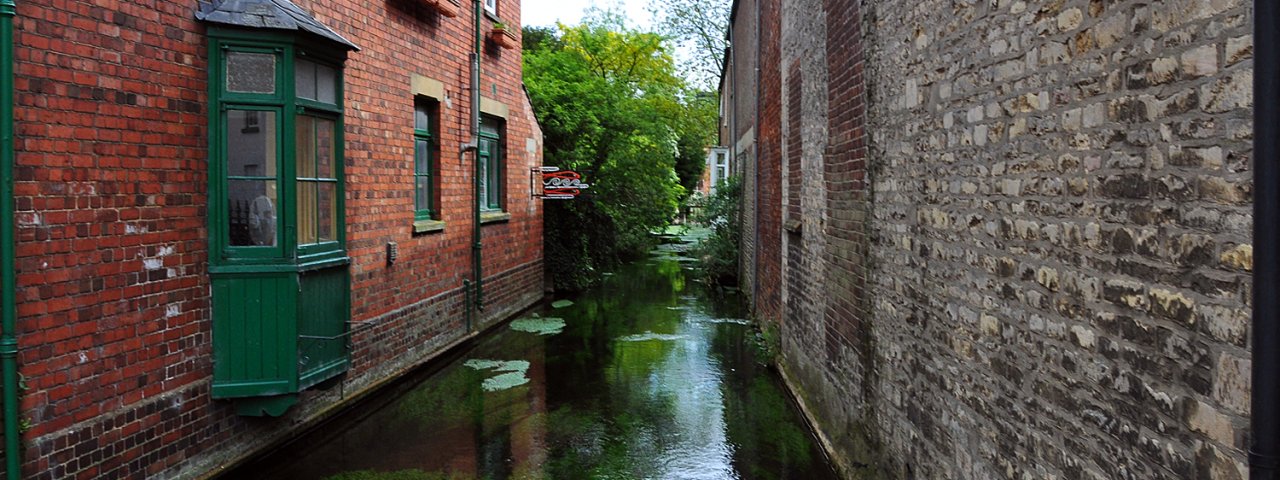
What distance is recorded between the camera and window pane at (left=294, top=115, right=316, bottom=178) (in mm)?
7160

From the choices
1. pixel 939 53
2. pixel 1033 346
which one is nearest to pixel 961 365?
pixel 1033 346

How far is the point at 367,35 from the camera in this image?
377 inches

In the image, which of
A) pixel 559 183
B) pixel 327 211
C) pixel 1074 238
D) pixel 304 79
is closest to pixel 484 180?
pixel 559 183

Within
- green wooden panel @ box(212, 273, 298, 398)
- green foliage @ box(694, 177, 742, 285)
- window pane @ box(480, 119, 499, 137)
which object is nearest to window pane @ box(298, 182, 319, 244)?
green wooden panel @ box(212, 273, 298, 398)

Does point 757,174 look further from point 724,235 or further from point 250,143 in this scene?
point 250,143

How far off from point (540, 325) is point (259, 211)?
7.91 metres

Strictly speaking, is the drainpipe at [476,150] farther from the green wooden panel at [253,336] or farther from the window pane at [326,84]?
the green wooden panel at [253,336]

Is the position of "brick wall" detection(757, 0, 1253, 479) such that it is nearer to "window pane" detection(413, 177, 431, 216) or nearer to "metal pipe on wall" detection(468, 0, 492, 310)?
"window pane" detection(413, 177, 431, 216)

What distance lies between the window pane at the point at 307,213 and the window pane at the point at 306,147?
10cm

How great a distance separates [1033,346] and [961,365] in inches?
35.0

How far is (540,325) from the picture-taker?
47.5ft

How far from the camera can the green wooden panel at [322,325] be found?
7.27 metres

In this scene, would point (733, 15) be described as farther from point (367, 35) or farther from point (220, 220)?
point (220, 220)

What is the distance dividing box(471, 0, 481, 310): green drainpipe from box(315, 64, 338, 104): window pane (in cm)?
524
